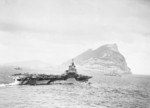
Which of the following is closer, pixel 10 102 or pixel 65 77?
pixel 10 102

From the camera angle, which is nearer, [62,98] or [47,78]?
[62,98]

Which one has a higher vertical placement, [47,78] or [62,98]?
[47,78]

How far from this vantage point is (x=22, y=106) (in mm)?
35875

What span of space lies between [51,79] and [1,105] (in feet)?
130

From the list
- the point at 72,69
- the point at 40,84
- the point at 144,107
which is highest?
the point at 72,69

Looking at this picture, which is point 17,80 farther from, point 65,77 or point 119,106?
point 119,106

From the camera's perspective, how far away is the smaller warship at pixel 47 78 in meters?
68.4

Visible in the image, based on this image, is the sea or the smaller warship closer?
the sea

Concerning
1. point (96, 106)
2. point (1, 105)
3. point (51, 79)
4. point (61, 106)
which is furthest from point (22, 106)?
point (51, 79)

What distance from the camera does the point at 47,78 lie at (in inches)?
2886

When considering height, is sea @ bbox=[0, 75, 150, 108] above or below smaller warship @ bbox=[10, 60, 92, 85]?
below

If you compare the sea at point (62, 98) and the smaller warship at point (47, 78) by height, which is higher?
the smaller warship at point (47, 78)

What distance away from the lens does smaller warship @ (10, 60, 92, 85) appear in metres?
68.4

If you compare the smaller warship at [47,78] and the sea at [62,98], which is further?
the smaller warship at [47,78]
